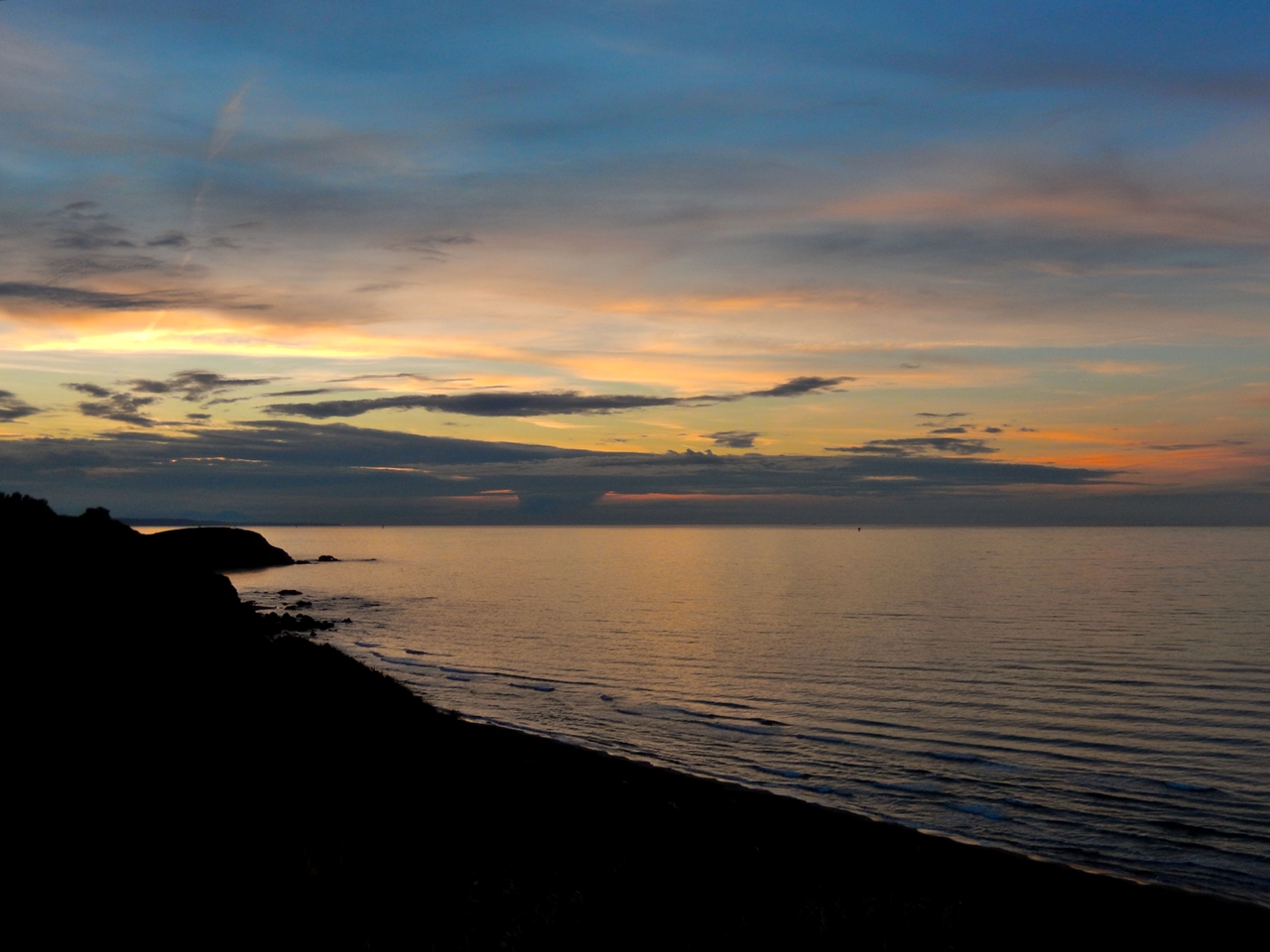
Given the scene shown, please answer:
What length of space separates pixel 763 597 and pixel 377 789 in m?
77.3

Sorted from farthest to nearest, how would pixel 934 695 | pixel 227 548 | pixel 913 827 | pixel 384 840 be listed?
pixel 227 548, pixel 934 695, pixel 913 827, pixel 384 840

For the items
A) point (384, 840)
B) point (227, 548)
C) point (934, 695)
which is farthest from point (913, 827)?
point (227, 548)

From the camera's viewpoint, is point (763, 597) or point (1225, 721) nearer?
point (1225, 721)

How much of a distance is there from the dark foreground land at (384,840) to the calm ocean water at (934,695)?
3.40m

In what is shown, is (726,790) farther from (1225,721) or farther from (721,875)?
(1225,721)

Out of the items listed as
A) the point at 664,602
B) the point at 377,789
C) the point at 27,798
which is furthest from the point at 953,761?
the point at 664,602

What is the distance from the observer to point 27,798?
14.6 meters

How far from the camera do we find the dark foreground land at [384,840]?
421 inches

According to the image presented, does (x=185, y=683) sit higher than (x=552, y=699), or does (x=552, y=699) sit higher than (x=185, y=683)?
(x=185, y=683)

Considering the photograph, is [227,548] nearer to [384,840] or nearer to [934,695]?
[934,695]

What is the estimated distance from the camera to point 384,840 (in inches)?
572

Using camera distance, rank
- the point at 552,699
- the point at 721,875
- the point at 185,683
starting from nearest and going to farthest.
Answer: the point at 721,875 → the point at 185,683 → the point at 552,699

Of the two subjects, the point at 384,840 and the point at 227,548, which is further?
the point at 227,548

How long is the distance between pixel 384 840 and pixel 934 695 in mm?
30343
